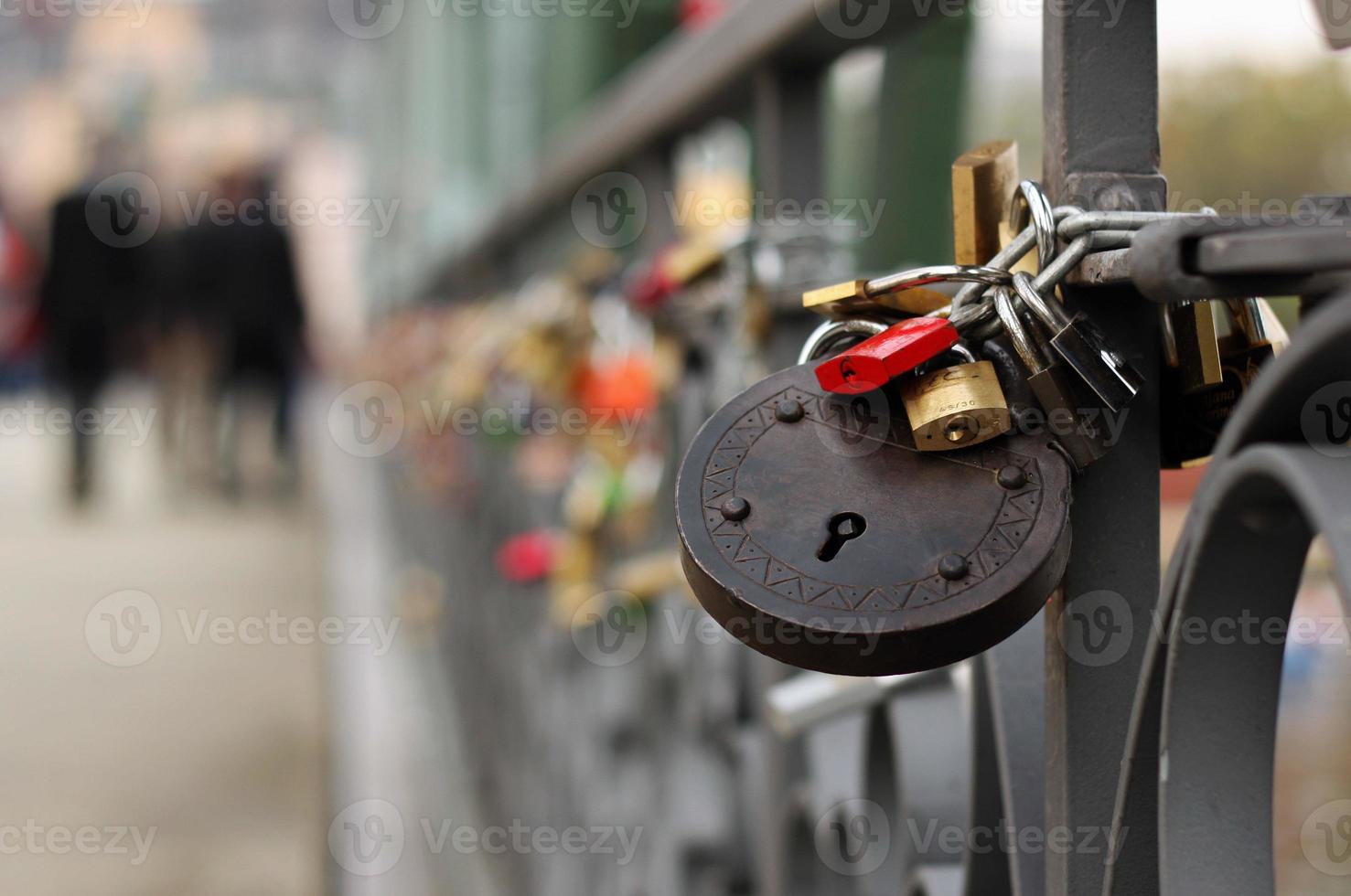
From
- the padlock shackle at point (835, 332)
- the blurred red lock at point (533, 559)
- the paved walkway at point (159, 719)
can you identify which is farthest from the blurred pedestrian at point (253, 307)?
the padlock shackle at point (835, 332)

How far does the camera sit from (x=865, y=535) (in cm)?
42

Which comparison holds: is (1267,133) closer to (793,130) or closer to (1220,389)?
Result: (793,130)

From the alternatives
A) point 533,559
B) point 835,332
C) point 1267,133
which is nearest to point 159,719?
point 533,559

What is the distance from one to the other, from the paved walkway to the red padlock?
230 cm

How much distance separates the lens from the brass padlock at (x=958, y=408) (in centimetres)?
41

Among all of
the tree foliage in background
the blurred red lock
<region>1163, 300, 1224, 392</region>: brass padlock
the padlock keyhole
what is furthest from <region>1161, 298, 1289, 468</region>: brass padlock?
the blurred red lock

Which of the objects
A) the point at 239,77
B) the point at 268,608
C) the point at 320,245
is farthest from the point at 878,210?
the point at 239,77

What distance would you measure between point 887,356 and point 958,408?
0.08 feet

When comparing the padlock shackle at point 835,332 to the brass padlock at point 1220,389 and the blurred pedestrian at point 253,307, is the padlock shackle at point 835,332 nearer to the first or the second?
the brass padlock at point 1220,389

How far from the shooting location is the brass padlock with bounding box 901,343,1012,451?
1.36 ft

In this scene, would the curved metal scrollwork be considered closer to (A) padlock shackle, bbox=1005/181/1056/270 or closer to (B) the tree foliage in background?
(A) padlock shackle, bbox=1005/181/1056/270

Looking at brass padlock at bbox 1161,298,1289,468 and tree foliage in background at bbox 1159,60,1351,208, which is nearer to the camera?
brass padlock at bbox 1161,298,1289,468

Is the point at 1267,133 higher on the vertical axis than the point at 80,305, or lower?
lower

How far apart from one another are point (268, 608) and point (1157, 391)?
13.5 ft
